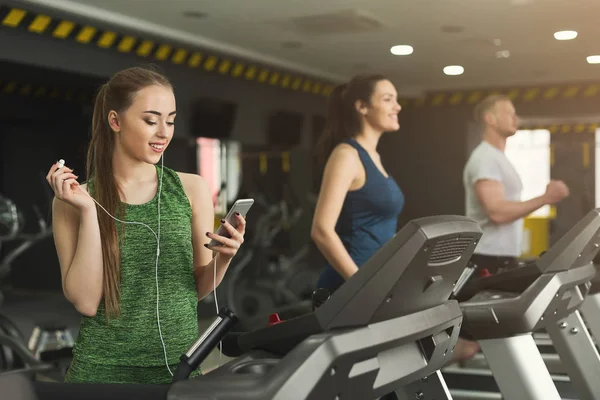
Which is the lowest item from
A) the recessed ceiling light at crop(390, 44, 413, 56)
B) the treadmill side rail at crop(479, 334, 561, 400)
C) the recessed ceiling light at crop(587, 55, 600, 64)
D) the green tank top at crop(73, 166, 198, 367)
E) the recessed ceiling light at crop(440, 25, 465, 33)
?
the treadmill side rail at crop(479, 334, 561, 400)

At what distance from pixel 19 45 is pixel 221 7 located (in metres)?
1.35

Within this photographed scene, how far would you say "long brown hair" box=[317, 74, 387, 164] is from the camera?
2570 millimetres

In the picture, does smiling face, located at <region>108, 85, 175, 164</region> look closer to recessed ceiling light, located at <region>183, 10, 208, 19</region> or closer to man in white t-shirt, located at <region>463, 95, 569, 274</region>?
man in white t-shirt, located at <region>463, 95, 569, 274</region>

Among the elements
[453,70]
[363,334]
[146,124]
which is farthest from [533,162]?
[363,334]

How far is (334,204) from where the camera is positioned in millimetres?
2367

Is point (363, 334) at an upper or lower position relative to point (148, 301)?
lower

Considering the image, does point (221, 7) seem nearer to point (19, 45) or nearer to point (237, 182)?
point (19, 45)

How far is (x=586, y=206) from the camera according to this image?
829 cm

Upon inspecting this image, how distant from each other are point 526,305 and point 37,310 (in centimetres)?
614

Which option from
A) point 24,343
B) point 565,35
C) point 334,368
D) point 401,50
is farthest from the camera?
point 401,50

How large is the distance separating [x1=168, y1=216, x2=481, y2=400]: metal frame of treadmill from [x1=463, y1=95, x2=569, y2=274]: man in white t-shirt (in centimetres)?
174

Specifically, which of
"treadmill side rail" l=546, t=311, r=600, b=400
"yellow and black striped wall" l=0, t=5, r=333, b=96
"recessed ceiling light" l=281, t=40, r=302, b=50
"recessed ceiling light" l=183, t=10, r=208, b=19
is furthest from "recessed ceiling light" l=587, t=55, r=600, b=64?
"treadmill side rail" l=546, t=311, r=600, b=400

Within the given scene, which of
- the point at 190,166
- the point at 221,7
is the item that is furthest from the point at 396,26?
the point at 190,166

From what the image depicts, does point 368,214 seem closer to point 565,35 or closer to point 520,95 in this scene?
point 565,35
